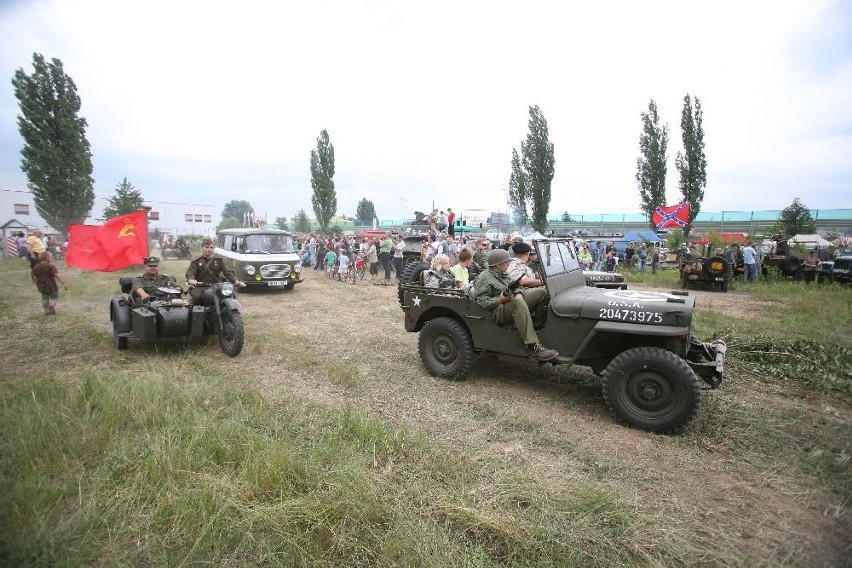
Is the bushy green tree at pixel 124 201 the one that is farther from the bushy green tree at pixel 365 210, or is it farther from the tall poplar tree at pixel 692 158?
the bushy green tree at pixel 365 210

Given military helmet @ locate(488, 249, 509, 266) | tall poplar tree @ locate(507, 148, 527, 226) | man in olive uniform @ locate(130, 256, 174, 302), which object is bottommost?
man in olive uniform @ locate(130, 256, 174, 302)

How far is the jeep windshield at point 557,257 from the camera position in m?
4.53

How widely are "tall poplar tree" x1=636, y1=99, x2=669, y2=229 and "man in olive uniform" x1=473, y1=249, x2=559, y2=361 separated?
26893mm

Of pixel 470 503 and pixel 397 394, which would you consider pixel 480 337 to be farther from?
pixel 470 503

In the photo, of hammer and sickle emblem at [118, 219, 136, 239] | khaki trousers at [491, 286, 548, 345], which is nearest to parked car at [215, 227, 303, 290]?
hammer and sickle emblem at [118, 219, 136, 239]

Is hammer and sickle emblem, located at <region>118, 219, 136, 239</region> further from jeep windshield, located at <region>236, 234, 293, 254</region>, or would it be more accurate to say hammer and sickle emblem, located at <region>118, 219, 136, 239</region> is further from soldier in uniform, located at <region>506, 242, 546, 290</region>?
soldier in uniform, located at <region>506, 242, 546, 290</region>

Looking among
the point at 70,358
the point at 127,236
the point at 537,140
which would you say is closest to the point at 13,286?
the point at 127,236

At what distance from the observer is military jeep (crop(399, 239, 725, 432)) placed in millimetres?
3701

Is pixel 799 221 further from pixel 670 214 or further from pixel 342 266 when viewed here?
pixel 342 266

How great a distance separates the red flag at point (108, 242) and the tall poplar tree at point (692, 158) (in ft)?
92.3

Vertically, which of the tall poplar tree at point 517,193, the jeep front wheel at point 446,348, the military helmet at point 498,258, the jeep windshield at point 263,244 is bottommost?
the jeep front wheel at point 446,348

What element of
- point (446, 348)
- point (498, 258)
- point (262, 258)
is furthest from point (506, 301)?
point (262, 258)

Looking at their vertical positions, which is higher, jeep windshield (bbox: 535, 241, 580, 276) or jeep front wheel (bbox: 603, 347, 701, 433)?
jeep windshield (bbox: 535, 241, 580, 276)

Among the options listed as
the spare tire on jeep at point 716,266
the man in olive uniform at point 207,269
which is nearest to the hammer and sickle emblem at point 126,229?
the man in olive uniform at point 207,269
